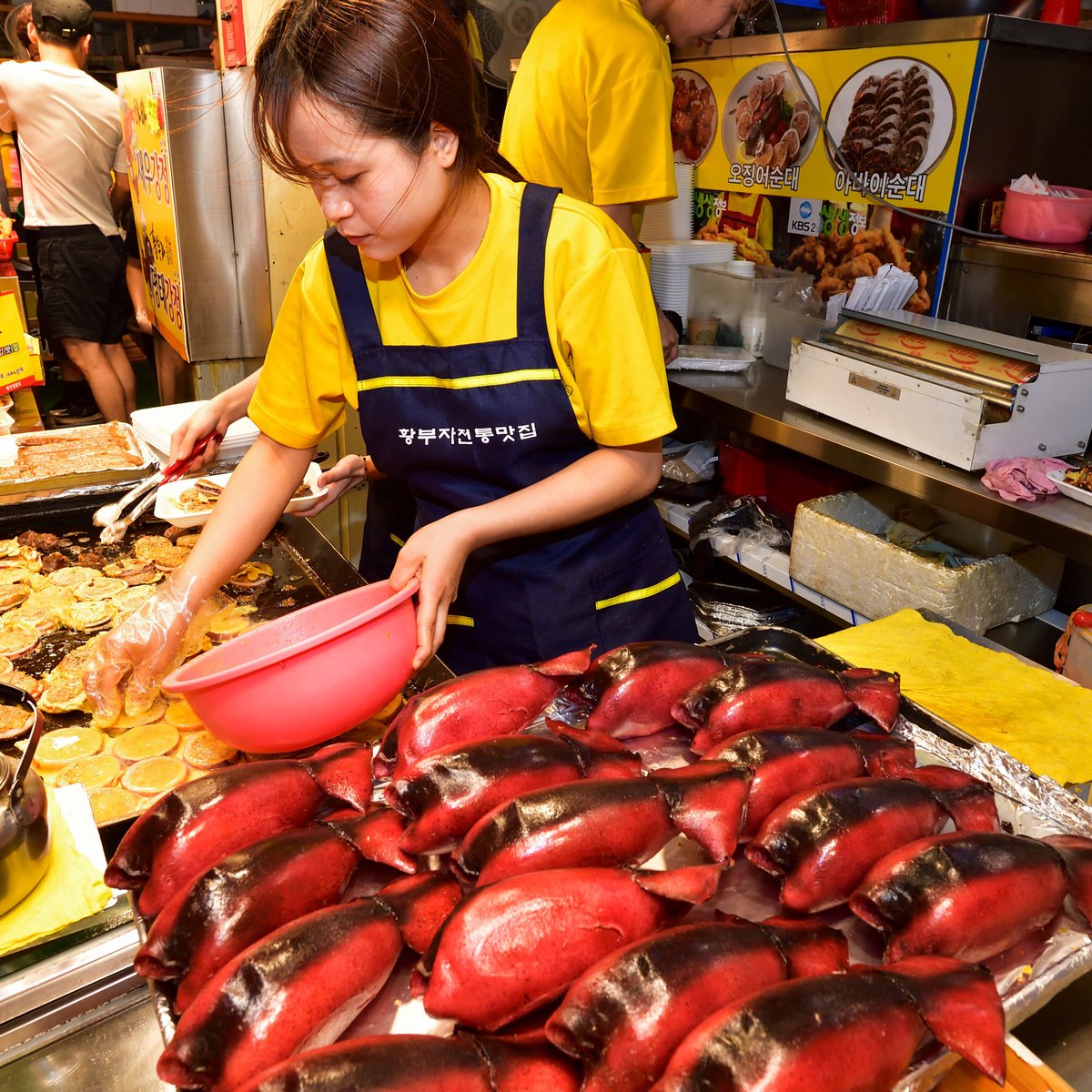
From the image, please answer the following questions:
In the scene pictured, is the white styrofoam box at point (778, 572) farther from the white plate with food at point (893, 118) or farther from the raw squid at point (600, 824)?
the raw squid at point (600, 824)

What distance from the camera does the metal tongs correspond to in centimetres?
254

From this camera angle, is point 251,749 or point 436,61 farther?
point 436,61

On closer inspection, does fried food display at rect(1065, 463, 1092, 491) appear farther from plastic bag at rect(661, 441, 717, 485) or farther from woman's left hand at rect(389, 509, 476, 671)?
woman's left hand at rect(389, 509, 476, 671)

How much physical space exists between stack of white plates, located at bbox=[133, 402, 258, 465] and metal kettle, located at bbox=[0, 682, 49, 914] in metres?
1.79

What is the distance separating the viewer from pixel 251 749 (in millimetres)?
1381

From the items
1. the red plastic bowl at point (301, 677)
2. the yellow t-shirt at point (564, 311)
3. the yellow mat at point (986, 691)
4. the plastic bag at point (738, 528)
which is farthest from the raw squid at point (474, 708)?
the plastic bag at point (738, 528)

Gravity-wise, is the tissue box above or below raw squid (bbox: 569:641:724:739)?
below

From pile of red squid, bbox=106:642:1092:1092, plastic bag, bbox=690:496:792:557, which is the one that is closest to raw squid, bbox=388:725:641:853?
pile of red squid, bbox=106:642:1092:1092

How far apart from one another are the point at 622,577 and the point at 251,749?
96 centimetres

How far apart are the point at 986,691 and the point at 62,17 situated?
6.43 meters

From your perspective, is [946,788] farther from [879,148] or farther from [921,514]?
[879,148]

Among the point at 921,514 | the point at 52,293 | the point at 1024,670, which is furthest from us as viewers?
the point at 52,293

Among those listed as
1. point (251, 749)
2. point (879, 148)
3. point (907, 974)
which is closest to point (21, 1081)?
point (251, 749)

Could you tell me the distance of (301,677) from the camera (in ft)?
4.35
